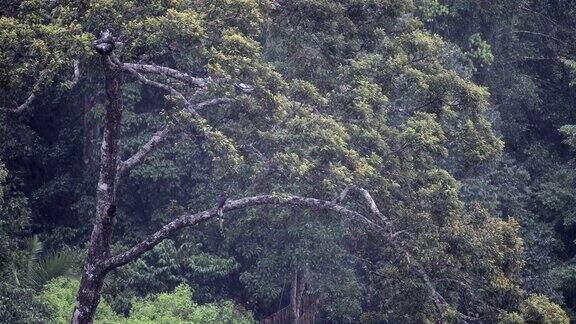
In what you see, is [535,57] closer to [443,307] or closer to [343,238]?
[343,238]

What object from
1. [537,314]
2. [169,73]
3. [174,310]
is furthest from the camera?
[174,310]

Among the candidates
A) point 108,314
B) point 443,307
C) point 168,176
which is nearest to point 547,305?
point 443,307

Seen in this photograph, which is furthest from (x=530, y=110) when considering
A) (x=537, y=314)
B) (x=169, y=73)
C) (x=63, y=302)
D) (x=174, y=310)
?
(x=63, y=302)

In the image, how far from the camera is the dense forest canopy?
31.0ft

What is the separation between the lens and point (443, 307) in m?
9.46

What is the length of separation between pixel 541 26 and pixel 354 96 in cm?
871

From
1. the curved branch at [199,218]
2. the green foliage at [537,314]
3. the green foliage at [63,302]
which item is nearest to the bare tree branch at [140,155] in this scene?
the curved branch at [199,218]

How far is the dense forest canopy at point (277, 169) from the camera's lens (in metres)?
9.45

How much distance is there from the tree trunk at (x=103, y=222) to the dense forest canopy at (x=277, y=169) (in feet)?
0.07

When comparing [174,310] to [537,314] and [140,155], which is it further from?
[537,314]

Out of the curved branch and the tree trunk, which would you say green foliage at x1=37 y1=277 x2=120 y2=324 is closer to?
the tree trunk

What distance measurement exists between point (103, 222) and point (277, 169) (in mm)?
2267

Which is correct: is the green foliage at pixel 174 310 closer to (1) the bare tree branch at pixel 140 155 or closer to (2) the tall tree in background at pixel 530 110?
(1) the bare tree branch at pixel 140 155

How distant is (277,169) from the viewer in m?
10.4
